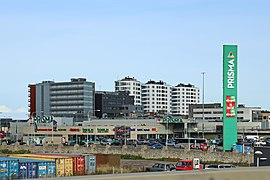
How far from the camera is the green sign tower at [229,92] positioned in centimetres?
6781

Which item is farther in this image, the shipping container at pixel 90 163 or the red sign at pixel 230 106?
the red sign at pixel 230 106

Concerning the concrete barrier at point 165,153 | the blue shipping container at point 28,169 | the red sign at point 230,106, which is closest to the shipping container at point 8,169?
the blue shipping container at point 28,169

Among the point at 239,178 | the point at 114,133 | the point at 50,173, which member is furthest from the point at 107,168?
the point at 114,133

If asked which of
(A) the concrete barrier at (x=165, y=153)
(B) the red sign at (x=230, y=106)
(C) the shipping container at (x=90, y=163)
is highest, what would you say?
(B) the red sign at (x=230, y=106)

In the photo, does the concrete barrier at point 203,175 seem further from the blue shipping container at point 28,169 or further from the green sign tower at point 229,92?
the green sign tower at point 229,92

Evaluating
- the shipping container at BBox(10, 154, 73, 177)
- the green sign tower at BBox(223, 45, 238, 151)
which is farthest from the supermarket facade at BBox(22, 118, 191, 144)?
the shipping container at BBox(10, 154, 73, 177)

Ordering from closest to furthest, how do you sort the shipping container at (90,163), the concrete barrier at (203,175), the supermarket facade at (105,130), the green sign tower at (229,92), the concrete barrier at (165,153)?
1. the concrete barrier at (203,175)
2. the shipping container at (90,163)
3. the concrete barrier at (165,153)
4. the green sign tower at (229,92)
5. the supermarket facade at (105,130)

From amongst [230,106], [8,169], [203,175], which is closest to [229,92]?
[230,106]

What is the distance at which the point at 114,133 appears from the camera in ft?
409

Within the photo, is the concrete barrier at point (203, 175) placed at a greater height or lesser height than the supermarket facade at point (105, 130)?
greater

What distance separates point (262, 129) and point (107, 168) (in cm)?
8348

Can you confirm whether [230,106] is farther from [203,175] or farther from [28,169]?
[203,175]

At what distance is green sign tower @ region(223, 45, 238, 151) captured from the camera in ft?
222

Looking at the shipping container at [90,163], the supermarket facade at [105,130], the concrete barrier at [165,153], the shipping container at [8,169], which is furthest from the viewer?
the supermarket facade at [105,130]
